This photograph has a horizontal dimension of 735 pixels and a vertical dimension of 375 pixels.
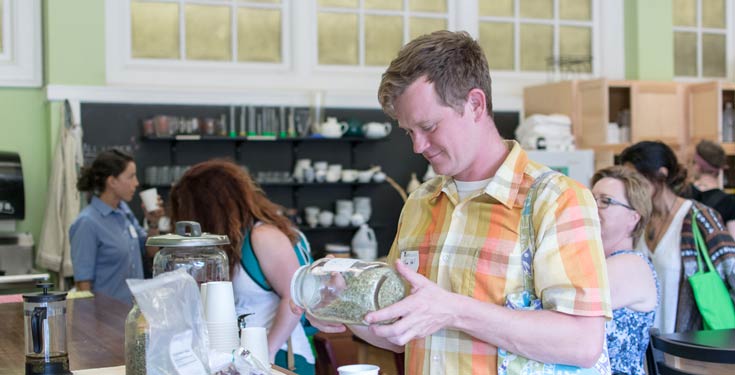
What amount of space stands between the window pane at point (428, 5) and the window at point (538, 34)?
0.33 m

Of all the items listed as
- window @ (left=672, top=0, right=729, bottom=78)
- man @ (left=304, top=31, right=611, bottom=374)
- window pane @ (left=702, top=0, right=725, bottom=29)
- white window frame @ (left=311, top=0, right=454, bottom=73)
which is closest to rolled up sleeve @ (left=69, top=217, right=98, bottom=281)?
white window frame @ (left=311, top=0, right=454, bottom=73)

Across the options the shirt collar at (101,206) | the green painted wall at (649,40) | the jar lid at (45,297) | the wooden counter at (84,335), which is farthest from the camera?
the green painted wall at (649,40)

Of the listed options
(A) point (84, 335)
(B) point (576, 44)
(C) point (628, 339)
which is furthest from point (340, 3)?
(C) point (628, 339)

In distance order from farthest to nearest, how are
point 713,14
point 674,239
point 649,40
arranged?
point 713,14, point 649,40, point 674,239

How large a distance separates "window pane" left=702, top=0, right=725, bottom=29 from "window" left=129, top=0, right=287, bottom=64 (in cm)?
404

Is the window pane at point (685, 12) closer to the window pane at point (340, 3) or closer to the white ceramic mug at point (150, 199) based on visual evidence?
the window pane at point (340, 3)

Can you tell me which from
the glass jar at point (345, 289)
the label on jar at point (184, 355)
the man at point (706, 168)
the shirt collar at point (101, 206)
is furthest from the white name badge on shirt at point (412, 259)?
the man at point (706, 168)

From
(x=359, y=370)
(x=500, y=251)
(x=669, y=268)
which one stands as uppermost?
(x=500, y=251)

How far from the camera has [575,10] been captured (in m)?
8.08

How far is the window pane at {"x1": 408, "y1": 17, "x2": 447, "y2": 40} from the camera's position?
7.55m

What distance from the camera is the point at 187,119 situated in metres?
6.61

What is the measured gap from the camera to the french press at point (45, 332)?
2.12 metres

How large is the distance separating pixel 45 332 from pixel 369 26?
5590 millimetres

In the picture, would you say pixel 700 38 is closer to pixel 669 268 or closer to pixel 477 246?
pixel 669 268
